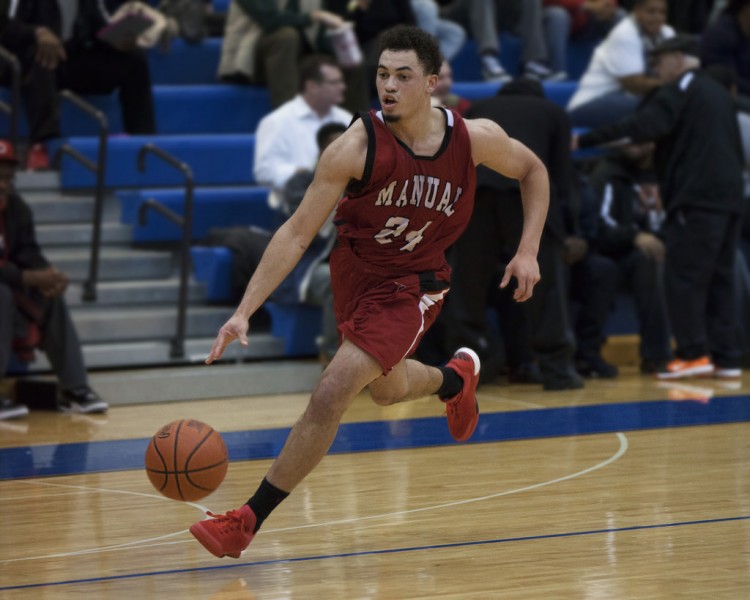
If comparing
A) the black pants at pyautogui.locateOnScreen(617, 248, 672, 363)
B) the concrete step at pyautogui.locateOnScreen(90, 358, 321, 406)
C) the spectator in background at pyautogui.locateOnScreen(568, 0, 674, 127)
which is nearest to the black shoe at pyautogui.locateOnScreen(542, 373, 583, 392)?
the black pants at pyautogui.locateOnScreen(617, 248, 672, 363)

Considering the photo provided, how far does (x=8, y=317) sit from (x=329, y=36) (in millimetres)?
3791

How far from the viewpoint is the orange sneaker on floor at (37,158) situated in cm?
988

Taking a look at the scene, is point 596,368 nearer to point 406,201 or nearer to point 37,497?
point 37,497

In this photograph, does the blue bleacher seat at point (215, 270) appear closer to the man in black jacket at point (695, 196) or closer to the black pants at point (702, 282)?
the man in black jacket at point (695, 196)

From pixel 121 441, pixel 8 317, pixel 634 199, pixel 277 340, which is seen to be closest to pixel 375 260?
pixel 121 441

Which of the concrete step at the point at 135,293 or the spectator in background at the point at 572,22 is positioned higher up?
the spectator in background at the point at 572,22

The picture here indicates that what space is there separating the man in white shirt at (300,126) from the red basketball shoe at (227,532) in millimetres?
5197

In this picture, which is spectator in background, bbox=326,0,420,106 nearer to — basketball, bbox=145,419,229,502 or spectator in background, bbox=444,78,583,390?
spectator in background, bbox=444,78,583,390

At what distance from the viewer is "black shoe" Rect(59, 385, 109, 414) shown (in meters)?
7.91

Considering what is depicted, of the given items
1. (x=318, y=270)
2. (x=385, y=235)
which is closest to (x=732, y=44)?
(x=318, y=270)

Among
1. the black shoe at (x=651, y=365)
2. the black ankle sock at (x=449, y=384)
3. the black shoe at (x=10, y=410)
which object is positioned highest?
the black ankle sock at (x=449, y=384)

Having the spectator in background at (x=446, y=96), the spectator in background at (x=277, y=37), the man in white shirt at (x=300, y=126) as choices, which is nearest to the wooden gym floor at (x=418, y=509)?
the man in white shirt at (x=300, y=126)

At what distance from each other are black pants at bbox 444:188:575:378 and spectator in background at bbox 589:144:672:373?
0.95 m

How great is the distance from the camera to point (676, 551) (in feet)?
14.2
